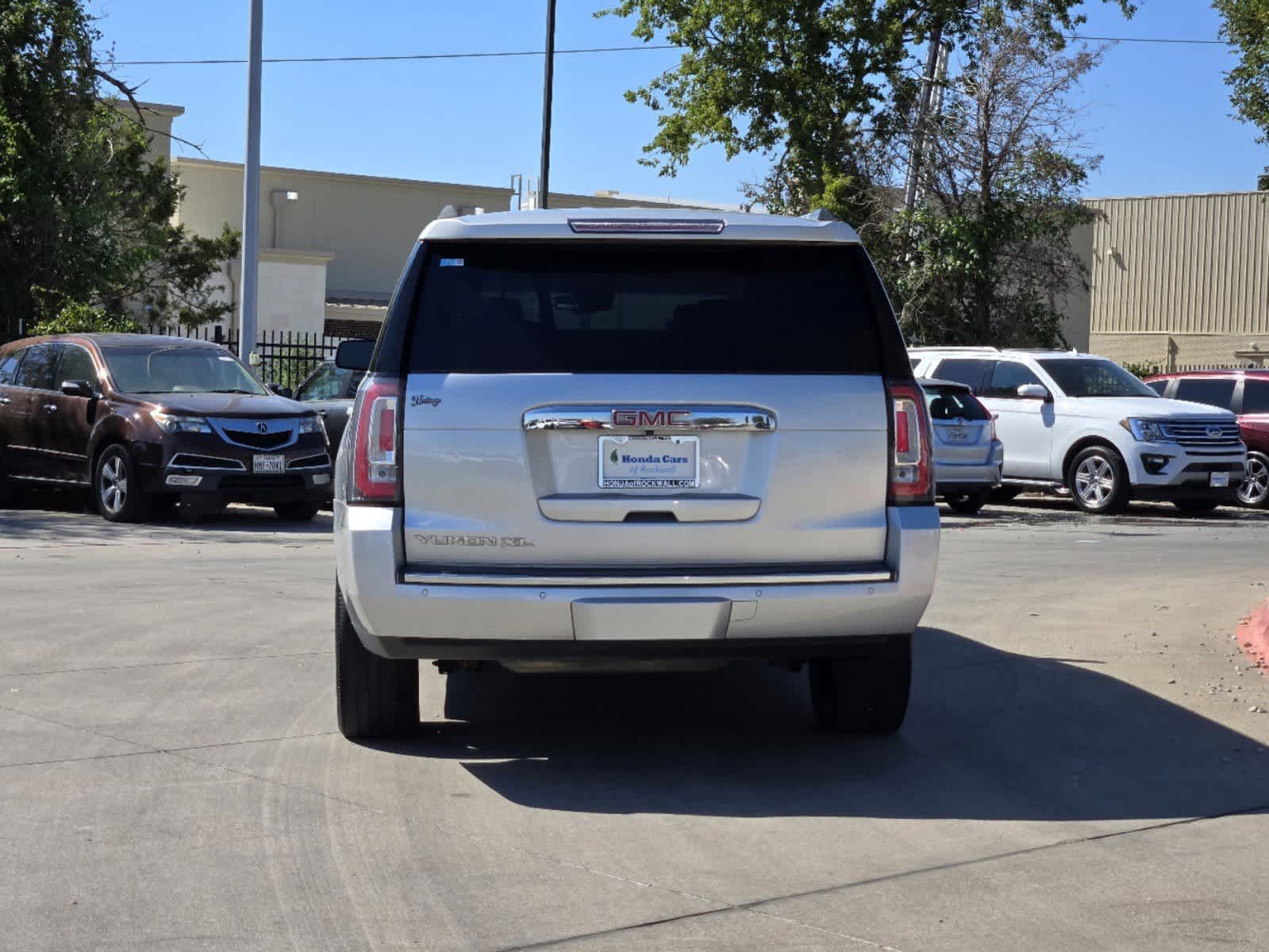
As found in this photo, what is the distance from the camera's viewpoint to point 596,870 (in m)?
5.18

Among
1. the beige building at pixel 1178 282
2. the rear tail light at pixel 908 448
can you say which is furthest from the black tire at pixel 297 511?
the beige building at pixel 1178 282

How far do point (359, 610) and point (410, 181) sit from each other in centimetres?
4670

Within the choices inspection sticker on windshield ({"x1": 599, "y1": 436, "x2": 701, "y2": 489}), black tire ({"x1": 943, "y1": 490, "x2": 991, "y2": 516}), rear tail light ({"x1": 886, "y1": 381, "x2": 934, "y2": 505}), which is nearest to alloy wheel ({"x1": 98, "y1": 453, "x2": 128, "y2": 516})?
black tire ({"x1": 943, "y1": 490, "x2": 991, "y2": 516})

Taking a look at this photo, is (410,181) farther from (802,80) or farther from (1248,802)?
(1248,802)

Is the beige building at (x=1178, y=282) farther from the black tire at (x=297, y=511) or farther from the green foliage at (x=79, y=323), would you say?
the black tire at (x=297, y=511)

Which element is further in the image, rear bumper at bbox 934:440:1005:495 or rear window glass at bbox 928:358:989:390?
rear window glass at bbox 928:358:989:390

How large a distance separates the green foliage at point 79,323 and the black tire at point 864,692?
17.4 meters

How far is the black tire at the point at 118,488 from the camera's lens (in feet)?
53.6

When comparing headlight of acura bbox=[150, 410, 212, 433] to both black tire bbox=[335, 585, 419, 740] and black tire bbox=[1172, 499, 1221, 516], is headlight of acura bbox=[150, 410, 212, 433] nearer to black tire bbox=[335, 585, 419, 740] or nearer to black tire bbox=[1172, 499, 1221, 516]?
black tire bbox=[335, 585, 419, 740]

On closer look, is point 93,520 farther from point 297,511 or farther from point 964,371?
point 964,371

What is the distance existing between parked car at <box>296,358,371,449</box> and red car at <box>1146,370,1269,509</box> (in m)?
11.1

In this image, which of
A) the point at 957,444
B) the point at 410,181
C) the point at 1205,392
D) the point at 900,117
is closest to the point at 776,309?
the point at 957,444

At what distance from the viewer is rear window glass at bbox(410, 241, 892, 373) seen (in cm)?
614

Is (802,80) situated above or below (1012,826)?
above
